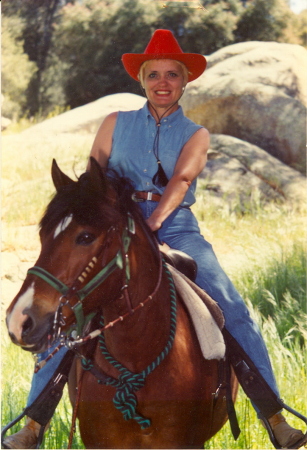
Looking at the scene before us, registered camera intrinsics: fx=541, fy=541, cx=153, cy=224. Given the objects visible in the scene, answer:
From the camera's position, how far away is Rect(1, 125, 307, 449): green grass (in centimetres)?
448

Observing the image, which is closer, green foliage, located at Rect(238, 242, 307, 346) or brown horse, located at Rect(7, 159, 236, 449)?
brown horse, located at Rect(7, 159, 236, 449)

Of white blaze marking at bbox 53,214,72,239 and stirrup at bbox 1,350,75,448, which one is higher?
white blaze marking at bbox 53,214,72,239

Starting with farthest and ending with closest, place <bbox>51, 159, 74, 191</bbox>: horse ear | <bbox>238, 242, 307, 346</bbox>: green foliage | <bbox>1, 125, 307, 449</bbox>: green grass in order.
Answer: <bbox>238, 242, 307, 346</bbox>: green foliage, <bbox>1, 125, 307, 449</bbox>: green grass, <bbox>51, 159, 74, 191</bbox>: horse ear

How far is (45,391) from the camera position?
344 centimetres

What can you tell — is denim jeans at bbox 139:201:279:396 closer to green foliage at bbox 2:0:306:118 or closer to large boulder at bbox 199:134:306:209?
green foliage at bbox 2:0:306:118

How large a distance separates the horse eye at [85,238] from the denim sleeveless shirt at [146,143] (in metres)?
1.17

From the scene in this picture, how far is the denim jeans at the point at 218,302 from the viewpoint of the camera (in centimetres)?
350

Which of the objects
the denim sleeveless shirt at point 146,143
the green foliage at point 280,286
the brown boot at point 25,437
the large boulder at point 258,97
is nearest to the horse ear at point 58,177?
the denim sleeveless shirt at point 146,143

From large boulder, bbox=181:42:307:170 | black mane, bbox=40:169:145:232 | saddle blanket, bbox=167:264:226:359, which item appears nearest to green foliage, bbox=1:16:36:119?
large boulder, bbox=181:42:307:170

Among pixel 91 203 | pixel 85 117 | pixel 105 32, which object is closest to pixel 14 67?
pixel 105 32

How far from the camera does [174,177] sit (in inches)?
140

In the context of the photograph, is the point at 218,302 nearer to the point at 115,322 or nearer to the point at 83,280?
the point at 115,322

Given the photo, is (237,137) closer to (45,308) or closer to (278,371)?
(278,371)

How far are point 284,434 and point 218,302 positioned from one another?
1035 mm
